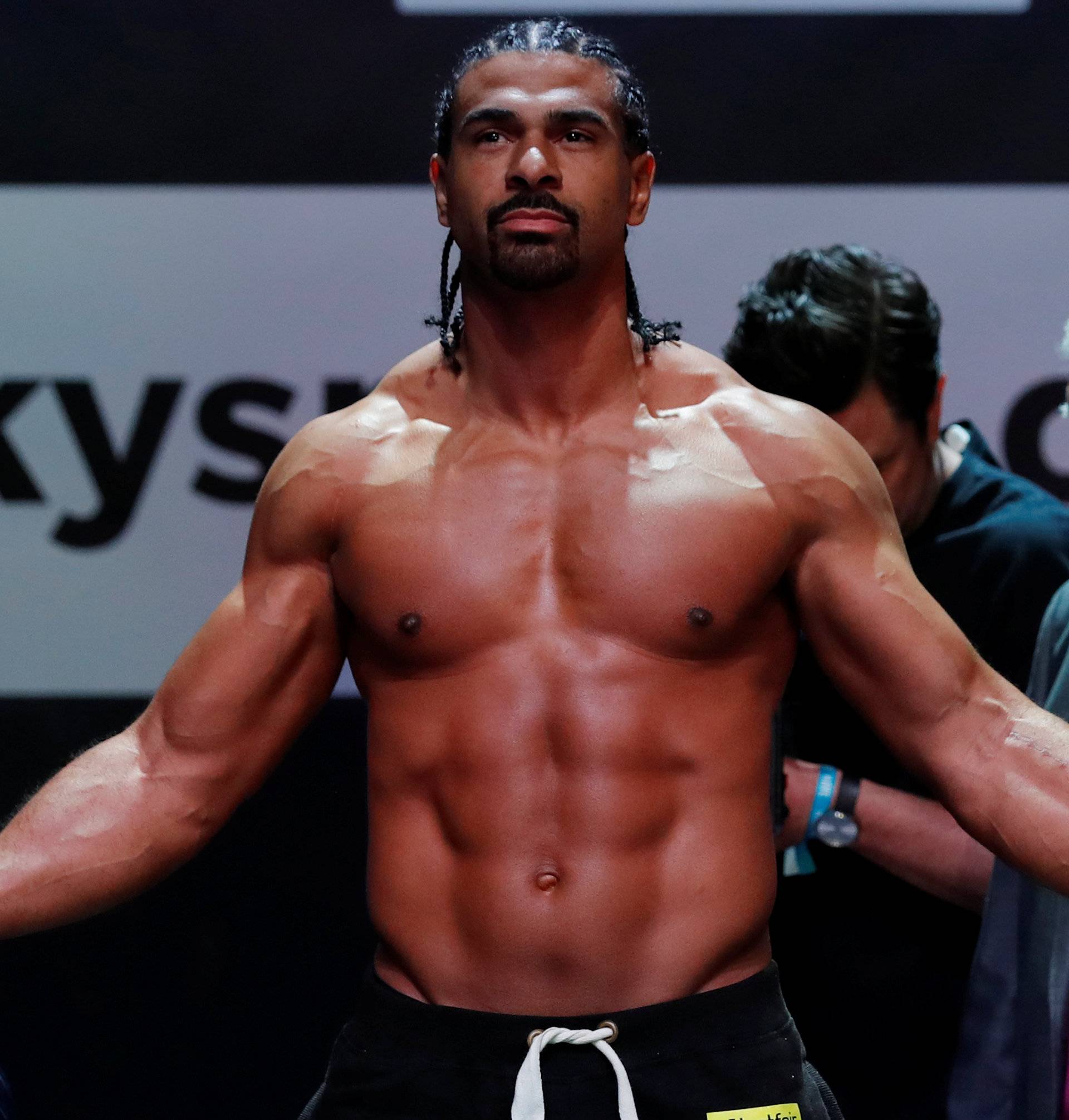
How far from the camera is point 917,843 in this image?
1.99m

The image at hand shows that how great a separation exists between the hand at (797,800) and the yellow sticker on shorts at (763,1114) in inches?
20.7

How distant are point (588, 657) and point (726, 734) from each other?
145 mm

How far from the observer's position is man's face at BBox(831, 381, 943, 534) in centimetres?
202

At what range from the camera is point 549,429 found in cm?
159

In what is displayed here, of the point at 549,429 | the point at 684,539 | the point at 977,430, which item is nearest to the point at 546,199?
the point at 549,429

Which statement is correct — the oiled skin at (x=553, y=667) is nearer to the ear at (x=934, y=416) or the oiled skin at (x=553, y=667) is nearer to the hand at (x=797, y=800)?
the hand at (x=797, y=800)

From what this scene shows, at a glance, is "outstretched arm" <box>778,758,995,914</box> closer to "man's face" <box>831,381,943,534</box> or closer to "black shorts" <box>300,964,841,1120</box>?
"man's face" <box>831,381,943,534</box>

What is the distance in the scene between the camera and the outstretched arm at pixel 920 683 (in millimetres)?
1425

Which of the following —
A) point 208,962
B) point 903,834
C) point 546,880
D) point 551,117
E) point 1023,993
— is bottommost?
point 208,962

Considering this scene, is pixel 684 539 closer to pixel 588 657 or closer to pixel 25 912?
pixel 588 657

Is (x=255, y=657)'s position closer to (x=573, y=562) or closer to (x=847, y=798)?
(x=573, y=562)

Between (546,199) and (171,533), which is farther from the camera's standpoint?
(171,533)

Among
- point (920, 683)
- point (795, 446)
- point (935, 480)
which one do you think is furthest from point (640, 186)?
point (935, 480)

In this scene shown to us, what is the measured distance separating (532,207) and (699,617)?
407 mm
